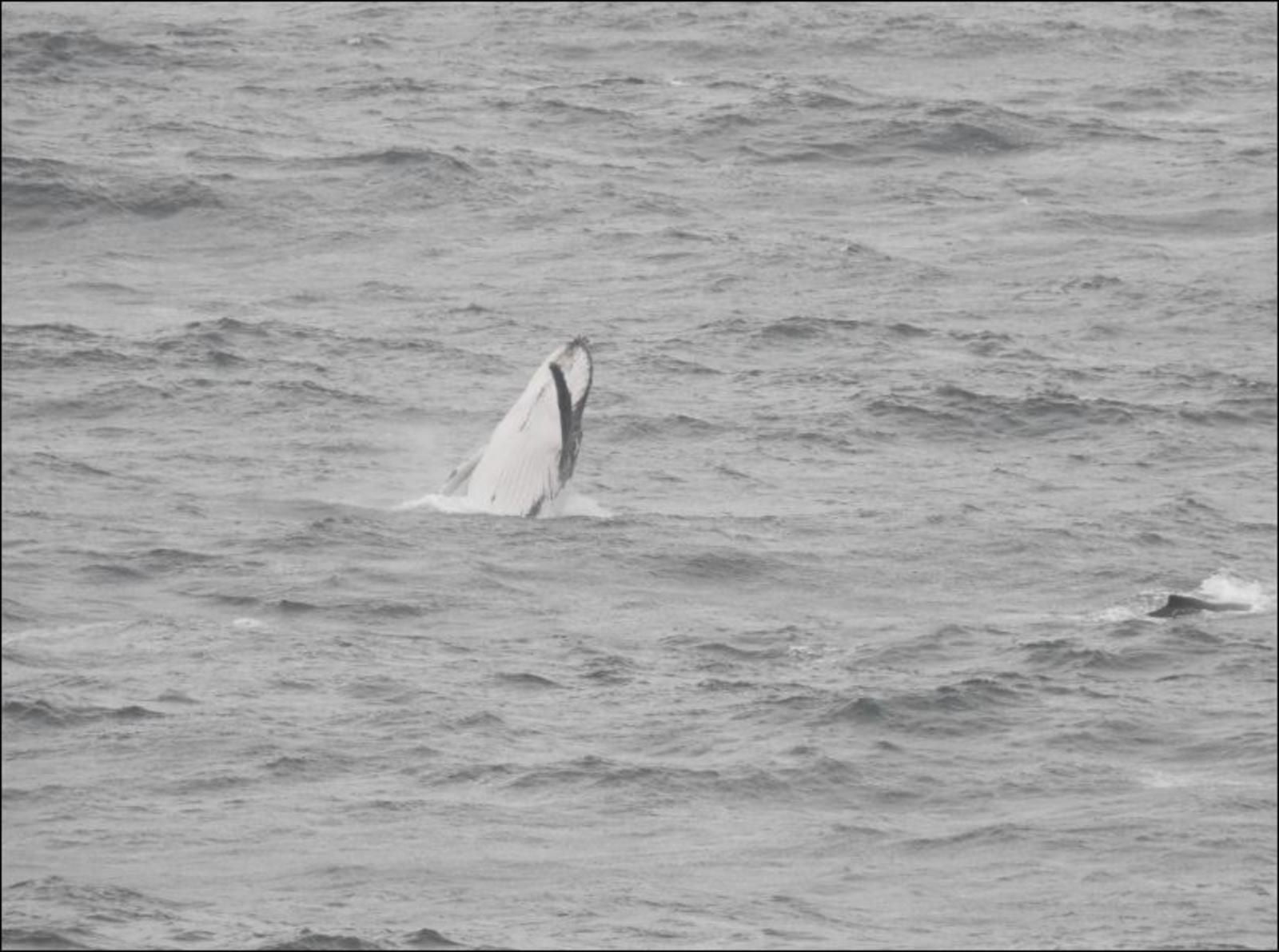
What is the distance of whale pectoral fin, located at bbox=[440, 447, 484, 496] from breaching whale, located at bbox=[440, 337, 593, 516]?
0.05 ft

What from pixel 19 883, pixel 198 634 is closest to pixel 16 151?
pixel 198 634

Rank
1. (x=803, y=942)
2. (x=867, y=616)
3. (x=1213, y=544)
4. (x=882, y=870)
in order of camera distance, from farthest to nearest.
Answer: (x=1213, y=544)
(x=867, y=616)
(x=882, y=870)
(x=803, y=942)

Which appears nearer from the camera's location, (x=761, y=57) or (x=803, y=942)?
(x=803, y=942)

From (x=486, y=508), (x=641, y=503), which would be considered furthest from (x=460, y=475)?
(x=641, y=503)

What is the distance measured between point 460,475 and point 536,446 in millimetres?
3233

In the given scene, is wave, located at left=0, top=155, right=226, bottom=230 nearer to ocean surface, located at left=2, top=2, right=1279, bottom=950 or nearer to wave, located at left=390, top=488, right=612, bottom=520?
ocean surface, located at left=2, top=2, right=1279, bottom=950

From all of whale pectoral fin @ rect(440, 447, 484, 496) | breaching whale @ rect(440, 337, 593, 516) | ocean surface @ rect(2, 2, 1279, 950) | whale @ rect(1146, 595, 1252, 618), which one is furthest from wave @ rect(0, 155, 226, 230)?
whale @ rect(1146, 595, 1252, 618)

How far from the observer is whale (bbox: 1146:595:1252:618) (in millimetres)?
48969

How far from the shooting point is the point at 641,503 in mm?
56062

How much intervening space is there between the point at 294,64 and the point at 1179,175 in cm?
3407

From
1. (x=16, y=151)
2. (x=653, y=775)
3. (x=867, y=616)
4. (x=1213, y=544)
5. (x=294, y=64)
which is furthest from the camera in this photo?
(x=294, y=64)

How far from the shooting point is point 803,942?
110ft

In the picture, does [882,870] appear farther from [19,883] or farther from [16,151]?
[16,151]

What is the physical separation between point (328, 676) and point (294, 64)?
65795 mm
